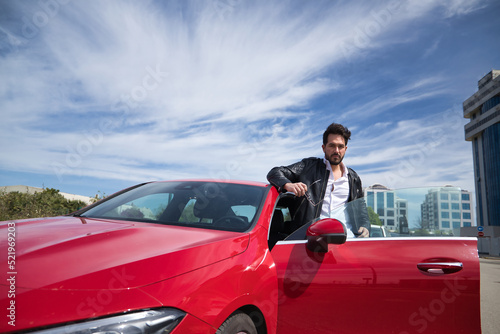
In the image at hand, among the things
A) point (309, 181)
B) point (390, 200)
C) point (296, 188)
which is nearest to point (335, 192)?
point (309, 181)

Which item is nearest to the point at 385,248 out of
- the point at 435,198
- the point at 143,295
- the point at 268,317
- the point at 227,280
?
the point at 435,198

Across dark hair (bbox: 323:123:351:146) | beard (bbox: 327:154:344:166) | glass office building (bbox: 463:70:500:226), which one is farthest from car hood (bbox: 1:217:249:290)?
glass office building (bbox: 463:70:500:226)

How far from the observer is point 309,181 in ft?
12.4

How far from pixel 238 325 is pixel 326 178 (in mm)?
2334

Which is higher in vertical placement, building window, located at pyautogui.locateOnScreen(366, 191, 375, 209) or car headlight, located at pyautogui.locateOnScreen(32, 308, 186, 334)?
building window, located at pyautogui.locateOnScreen(366, 191, 375, 209)

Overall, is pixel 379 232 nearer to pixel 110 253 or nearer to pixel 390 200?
pixel 390 200

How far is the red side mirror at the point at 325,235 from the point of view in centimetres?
212

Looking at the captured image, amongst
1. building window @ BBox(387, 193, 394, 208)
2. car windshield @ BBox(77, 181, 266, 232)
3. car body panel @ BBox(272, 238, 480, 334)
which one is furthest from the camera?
building window @ BBox(387, 193, 394, 208)

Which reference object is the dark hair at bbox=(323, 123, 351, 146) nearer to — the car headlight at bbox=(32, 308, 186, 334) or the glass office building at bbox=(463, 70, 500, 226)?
the car headlight at bbox=(32, 308, 186, 334)

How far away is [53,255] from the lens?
1.46 meters

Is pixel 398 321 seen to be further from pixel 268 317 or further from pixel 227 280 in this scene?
pixel 227 280

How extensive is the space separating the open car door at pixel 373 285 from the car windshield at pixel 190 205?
15.1 inches

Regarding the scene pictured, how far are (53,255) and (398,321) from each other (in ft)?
6.19

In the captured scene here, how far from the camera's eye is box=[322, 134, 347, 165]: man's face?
153 inches
